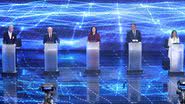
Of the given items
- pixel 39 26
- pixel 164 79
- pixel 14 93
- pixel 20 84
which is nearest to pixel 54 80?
pixel 20 84

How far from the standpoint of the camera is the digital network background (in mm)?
16781

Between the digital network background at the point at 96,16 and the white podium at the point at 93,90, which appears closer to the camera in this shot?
the white podium at the point at 93,90

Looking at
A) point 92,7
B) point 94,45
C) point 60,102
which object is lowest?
point 60,102

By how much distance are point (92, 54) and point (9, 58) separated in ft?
6.69

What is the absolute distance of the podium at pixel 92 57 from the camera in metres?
13.0

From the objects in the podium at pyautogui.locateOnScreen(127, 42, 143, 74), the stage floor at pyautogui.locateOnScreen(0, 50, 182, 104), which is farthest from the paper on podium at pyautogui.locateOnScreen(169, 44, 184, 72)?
the podium at pyautogui.locateOnScreen(127, 42, 143, 74)

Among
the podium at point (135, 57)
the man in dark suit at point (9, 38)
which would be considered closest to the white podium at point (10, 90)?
the man in dark suit at point (9, 38)

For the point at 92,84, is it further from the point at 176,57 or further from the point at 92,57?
the point at 176,57

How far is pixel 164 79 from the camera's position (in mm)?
12328

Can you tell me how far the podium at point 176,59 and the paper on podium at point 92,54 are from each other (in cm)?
182

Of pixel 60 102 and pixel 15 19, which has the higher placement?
pixel 15 19

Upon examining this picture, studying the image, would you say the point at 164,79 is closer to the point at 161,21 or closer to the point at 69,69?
the point at 69,69

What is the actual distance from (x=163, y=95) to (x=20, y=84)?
10.7 ft

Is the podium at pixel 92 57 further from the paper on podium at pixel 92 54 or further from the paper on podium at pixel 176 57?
the paper on podium at pixel 176 57
